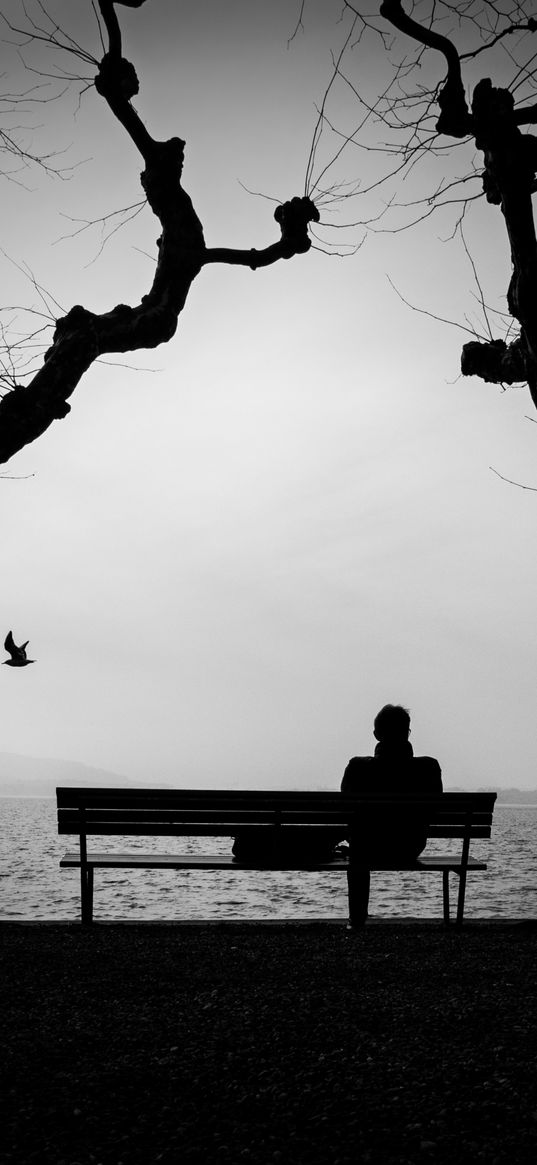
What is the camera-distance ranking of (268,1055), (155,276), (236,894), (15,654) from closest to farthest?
(268,1055) → (15,654) → (155,276) → (236,894)

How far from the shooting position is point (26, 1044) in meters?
3.31

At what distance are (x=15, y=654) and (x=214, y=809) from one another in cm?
173

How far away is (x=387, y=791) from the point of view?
6.53 meters

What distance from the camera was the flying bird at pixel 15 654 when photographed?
600cm

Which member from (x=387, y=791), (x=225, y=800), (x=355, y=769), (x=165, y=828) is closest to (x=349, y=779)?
(x=355, y=769)

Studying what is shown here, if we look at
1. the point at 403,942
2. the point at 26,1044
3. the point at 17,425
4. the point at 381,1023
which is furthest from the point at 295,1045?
the point at 17,425

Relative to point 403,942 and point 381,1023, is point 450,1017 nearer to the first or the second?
point 381,1023

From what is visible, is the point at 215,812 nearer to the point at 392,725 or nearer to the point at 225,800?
the point at 225,800

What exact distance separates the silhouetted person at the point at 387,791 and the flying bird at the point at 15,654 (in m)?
2.40

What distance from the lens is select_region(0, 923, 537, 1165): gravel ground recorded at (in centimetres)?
244

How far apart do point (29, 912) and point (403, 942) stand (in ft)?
19.2

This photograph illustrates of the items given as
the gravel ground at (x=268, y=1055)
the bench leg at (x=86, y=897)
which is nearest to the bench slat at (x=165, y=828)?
the bench leg at (x=86, y=897)

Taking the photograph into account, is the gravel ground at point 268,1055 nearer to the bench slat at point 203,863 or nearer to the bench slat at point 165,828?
the bench slat at point 203,863

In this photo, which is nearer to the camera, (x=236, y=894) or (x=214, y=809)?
(x=214, y=809)
